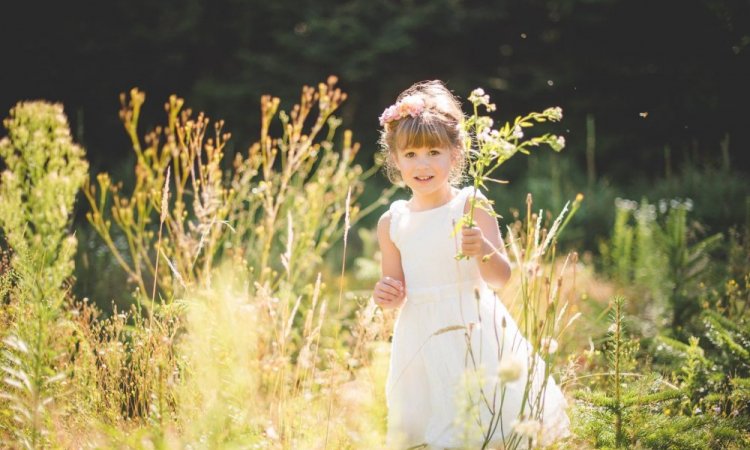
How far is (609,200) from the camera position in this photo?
6914 mm

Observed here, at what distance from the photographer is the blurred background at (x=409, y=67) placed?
313 inches

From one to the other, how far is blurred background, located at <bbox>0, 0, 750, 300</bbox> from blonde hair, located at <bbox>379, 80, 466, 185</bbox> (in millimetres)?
4431

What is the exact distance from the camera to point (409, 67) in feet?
32.6

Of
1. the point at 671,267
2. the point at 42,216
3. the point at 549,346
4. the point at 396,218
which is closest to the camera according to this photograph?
the point at 42,216

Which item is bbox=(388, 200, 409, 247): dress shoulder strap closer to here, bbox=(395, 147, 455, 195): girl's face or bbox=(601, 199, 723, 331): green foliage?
bbox=(395, 147, 455, 195): girl's face

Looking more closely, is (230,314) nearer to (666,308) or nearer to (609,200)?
(666,308)

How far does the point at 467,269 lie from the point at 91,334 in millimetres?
1386

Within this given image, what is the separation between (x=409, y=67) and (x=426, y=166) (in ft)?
25.8

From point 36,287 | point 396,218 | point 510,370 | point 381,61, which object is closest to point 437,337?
point 396,218

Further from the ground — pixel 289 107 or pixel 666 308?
pixel 289 107

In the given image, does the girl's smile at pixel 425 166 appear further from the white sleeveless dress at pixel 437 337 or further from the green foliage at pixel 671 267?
the green foliage at pixel 671 267

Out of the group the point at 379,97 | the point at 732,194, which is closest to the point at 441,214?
the point at 732,194

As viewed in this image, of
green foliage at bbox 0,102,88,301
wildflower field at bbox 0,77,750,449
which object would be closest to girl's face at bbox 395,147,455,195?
wildflower field at bbox 0,77,750,449

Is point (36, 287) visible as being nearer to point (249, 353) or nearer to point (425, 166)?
point (249, 353)
